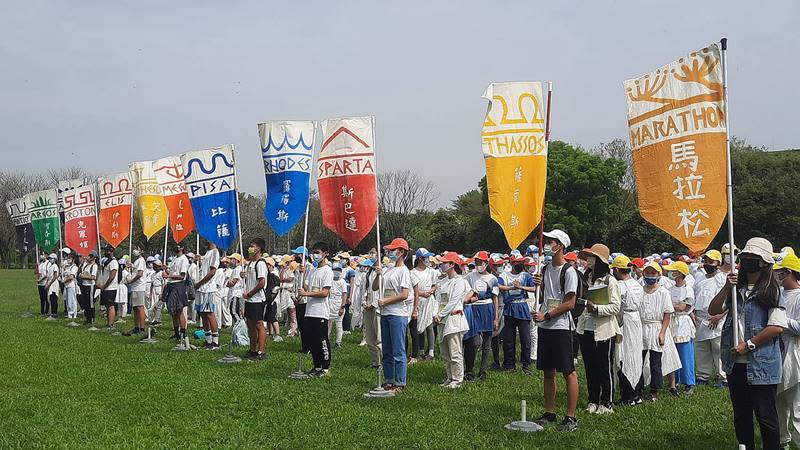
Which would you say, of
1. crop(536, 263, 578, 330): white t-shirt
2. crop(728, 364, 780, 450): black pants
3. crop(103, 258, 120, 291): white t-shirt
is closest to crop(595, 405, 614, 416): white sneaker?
crop(536, 263, 578, 330): white t-shirt

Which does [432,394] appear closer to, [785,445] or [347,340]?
[785,445]

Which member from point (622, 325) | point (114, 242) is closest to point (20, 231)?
point (114, 242)

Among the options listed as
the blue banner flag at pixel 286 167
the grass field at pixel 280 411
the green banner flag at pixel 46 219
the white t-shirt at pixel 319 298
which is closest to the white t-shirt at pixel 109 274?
the green banner flag at pixel 46 219

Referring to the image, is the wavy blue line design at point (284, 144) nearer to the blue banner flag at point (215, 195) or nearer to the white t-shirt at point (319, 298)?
the blue banner flag at point (215, 195)

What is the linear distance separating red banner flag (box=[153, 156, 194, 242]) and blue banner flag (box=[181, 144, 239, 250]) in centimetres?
274

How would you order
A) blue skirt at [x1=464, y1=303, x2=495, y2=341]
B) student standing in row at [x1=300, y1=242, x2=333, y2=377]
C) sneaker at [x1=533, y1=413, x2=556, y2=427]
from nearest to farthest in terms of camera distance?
sneaker at [x1=533, y1=413, x2=556, y2=427] < student standing in row at [x1=300, y1=242, x2=333, y2=377] < blue skirt at [x1=464, y1=303, x2=495, y2=341]

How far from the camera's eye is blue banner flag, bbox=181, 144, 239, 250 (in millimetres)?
13797

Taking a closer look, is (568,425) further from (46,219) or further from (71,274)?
(46,219)

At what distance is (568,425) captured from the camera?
8.23m

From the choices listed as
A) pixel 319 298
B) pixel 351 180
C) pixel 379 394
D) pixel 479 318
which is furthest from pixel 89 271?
pixel 379 394

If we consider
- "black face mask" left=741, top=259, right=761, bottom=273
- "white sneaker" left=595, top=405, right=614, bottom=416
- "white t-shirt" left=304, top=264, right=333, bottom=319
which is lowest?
"white sneaker" left=595, top=405, right=614, bottom=416

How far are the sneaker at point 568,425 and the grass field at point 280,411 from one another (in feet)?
0.44

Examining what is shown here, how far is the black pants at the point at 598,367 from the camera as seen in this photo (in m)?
9.23

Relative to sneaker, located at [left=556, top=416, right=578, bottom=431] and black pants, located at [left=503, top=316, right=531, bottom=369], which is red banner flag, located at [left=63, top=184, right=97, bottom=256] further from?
sneaker, located at [left=556, top=416, right=578, bottom=431]
